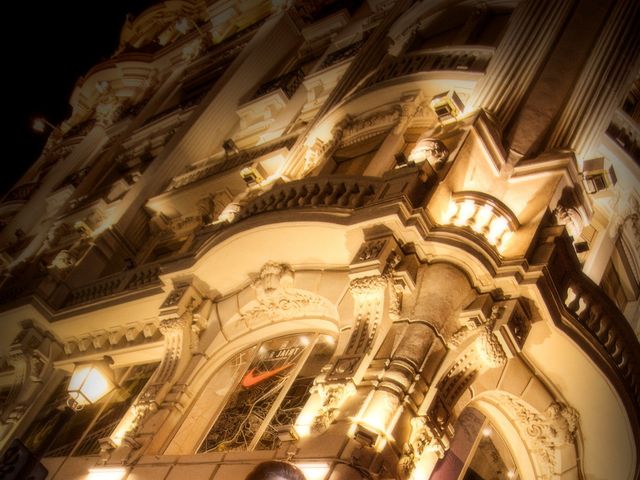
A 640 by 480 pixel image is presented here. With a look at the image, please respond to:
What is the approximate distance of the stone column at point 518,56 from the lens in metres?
11.7

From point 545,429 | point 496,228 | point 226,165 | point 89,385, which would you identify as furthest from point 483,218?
point 226,165

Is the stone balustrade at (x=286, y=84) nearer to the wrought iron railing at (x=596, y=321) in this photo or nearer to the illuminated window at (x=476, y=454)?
the wrought iron railing at (x=596, y=321)

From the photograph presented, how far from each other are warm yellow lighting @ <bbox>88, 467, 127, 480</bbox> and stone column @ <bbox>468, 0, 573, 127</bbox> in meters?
8.01

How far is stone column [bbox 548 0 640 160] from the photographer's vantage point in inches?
455

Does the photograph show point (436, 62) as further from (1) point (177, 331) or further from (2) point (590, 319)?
(1) point (177, 331)

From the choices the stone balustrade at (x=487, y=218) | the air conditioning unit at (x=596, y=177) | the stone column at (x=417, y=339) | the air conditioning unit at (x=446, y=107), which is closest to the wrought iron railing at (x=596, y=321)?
the stone balustrade at (x=487, y=218)

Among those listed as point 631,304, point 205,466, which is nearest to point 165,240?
point 205,466

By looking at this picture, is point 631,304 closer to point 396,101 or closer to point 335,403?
point 396,101

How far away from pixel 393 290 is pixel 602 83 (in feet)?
20.4

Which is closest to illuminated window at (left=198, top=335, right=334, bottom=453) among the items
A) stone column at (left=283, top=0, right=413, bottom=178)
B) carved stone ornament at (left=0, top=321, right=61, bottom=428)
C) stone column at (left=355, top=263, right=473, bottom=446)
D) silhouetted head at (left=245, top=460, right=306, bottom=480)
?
stone column at (left=355, top=263, right=473, bottom=446)

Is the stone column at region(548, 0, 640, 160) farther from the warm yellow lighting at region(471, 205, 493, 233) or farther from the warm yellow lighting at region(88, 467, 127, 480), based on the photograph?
the warm yellow lighting at region(88, 467, 127, 480)

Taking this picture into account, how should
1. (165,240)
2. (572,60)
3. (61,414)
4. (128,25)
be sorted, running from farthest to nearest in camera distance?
(128,25) < (165,240) < (61,414) < (572,60)

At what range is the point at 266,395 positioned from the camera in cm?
1059

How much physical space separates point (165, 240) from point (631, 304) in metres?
11.6
